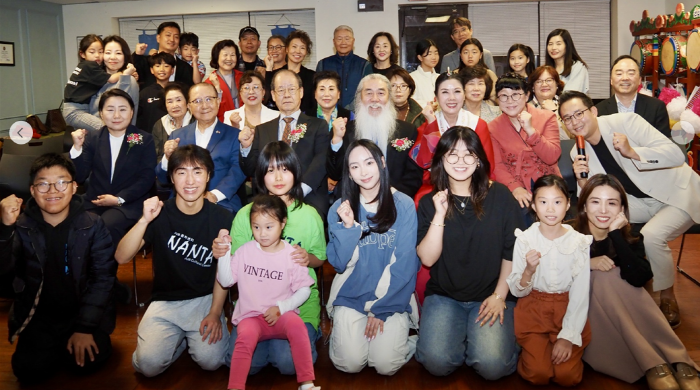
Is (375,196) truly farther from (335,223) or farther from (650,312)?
(650,312)

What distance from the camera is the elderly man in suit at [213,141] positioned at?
151 inches

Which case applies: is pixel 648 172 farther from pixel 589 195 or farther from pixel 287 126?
pixel 287 126

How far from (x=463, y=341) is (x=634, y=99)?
2.27 meters

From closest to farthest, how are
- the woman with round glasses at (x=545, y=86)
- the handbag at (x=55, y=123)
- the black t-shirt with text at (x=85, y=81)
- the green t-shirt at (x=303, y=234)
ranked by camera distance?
the green t-shirt at (x=303, y=234) → the woman with round glasses at (x=545, y=86) → the black t-shirt with text at (x=85, y=81) → the handbag at (x=55, y=123)

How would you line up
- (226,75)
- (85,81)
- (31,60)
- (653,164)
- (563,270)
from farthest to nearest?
(31,60), (226,75), (85,81), (653,164), (563,270)

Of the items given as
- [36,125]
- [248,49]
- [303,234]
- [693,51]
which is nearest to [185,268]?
[303,234]

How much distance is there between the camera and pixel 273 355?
2811 mm

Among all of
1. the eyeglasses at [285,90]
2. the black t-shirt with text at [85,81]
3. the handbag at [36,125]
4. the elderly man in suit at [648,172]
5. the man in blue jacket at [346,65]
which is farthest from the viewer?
the handbag at [36,125]

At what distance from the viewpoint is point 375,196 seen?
2879mm

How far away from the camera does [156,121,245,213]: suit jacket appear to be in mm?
3809

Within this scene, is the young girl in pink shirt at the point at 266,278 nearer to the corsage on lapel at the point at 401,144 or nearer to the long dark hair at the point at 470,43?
the corsage on lapel at the point at 401,144

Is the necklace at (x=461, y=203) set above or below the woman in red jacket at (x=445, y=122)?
below

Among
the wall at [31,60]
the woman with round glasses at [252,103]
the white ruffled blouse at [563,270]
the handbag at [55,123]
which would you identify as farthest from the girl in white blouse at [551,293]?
the wall at [31,60]

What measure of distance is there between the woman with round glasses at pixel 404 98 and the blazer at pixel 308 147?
0.66 meters
